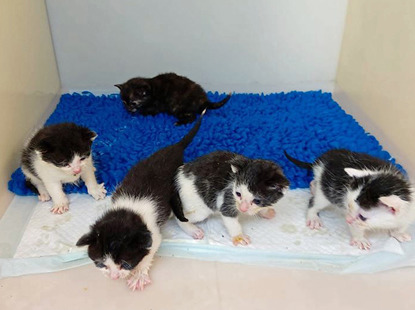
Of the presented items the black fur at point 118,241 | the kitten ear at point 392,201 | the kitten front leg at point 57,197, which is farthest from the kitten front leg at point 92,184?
the kitten ear at point 392,201

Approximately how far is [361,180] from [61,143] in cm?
125

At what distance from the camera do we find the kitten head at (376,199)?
4.45 feet

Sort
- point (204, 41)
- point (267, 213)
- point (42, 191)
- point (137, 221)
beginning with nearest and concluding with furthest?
1. point (137, 221)
2. point (267, 213)
3. point (42, 191)
4. point (204, 41)

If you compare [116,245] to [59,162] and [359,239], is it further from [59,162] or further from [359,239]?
[359,239]

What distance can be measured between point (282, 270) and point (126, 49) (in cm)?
206

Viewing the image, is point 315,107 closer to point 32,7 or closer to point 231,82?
point 231,82

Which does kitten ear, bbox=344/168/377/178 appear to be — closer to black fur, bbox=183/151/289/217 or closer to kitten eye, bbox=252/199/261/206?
black fur, bbox=183/151/289/217

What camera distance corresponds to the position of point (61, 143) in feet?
5.26

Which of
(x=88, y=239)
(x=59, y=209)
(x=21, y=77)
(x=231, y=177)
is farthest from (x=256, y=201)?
(x=21, y=77)

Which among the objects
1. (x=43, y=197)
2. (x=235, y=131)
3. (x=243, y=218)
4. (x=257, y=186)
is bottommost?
(x=43, y=197)

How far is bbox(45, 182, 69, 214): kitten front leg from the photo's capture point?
175 cm

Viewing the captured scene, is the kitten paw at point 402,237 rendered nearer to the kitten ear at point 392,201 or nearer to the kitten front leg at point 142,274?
the kitten ear at point 392,201

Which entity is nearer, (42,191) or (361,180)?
(361,180)

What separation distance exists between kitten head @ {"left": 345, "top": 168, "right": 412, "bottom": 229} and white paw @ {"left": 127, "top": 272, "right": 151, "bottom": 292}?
820 millimetres
